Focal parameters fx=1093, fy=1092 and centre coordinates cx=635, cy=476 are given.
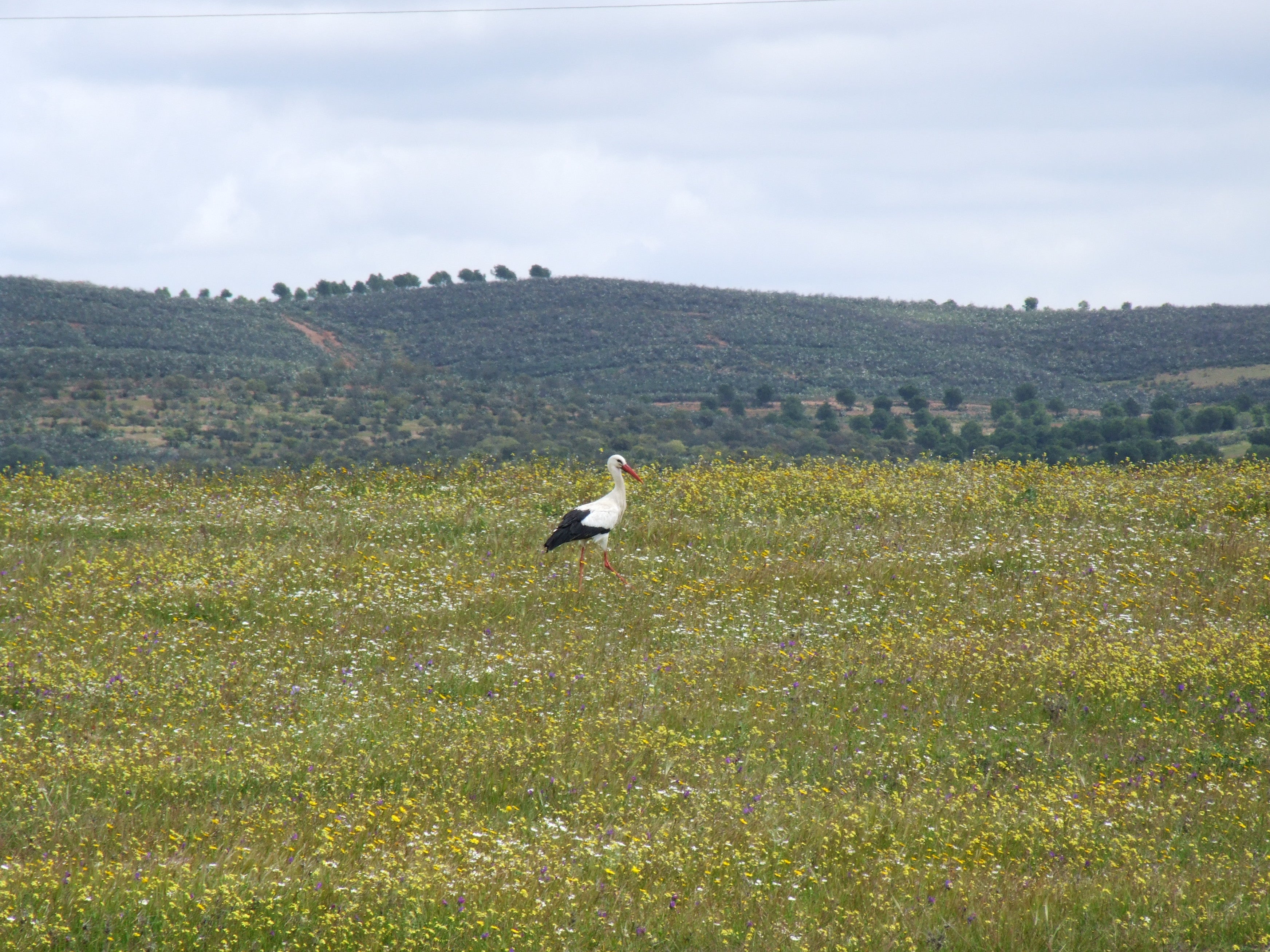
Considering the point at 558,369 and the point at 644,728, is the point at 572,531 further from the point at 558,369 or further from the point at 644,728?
the point at 558,369

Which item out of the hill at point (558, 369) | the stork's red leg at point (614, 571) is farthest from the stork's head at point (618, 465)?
the hill at point (558, 369)

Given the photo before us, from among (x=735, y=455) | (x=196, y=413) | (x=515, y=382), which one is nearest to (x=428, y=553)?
(x=735, y=455)

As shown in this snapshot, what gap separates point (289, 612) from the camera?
1069cm

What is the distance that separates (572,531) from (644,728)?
4968mm

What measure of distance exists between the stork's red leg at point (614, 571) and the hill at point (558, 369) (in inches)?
877

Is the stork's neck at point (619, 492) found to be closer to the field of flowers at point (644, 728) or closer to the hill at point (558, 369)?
the field of flowers at point (644, 728)

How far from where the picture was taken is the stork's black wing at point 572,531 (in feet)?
40.9

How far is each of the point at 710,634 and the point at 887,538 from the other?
4.20 m

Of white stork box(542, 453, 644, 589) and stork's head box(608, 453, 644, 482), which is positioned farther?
stork's head box(608, 453, 644, 482)

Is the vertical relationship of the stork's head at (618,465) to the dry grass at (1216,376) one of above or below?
below

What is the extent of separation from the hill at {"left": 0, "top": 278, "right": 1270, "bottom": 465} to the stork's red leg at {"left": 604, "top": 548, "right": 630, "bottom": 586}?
2226 centimetres

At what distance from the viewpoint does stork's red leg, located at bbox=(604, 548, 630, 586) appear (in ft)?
39.5

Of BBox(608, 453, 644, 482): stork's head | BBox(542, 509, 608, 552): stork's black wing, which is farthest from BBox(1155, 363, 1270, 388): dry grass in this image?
BBox(542, 509, 608, 552): stork's black wing

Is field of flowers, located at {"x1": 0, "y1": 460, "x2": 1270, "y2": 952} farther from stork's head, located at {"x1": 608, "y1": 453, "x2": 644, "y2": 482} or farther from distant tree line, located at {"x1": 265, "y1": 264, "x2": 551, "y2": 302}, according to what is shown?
distant tree line, located at {"x1": 265, "y1": 264, "x2": 551, "y2": 302}
